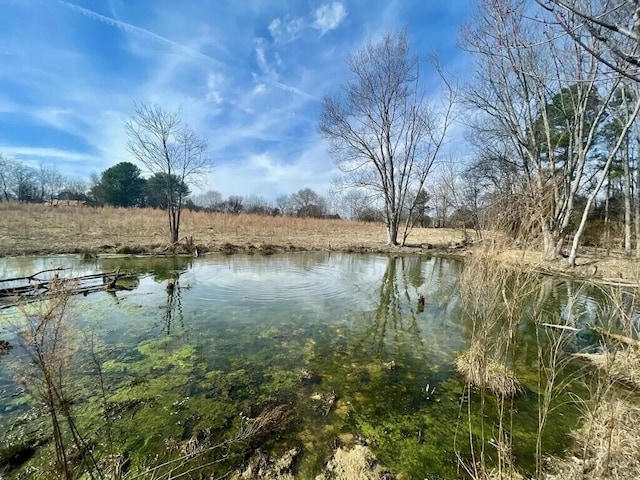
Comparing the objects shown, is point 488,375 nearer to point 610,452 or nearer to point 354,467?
point 610,452

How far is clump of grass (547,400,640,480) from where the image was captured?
1.98 metres

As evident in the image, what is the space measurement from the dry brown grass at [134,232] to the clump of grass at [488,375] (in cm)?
1215

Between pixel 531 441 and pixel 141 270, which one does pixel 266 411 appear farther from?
pixel 141 270

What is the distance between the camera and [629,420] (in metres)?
2.51

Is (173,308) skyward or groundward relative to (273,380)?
skyward

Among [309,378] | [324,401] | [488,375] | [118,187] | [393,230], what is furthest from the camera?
[118,187]

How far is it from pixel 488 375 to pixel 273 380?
2641mm

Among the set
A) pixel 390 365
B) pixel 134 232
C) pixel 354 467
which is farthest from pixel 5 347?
pixel 134 232

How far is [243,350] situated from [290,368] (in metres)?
0.90

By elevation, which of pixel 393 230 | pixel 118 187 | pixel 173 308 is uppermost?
pixel 118 187

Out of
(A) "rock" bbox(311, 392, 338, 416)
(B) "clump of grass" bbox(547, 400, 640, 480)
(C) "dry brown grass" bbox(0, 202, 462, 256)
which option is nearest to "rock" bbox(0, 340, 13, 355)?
(A) "rock" bbox(311, 392, 338, 416)

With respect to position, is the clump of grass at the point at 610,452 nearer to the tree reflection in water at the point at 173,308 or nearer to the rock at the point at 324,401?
the rock at the point at 324,401

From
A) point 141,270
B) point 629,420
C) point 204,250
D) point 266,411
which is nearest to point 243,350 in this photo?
point 266,411

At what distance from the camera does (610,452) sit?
191cm
